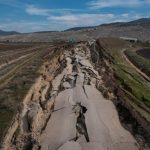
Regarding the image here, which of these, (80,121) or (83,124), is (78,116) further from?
(83,124)

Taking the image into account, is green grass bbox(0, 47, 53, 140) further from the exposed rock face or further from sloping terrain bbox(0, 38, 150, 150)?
the exposed rock face

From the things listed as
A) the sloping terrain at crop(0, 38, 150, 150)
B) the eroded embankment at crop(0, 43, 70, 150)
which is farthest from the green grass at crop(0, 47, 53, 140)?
the eroded embankment at crop(0, 43, 70, 150)

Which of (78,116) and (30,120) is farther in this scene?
(78,116)

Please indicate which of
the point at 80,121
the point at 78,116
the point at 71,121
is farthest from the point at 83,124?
the point at 78,116

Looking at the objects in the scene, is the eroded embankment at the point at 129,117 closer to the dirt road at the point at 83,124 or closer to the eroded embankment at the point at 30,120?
the dirt road at the point at 83,124

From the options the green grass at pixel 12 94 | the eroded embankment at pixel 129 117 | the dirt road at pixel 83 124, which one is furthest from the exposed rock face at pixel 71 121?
the green grass at pixel 12 94

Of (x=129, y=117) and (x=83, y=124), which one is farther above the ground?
(x=83, y=124)

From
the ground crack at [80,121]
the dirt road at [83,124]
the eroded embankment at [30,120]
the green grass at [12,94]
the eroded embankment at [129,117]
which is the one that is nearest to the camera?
the dirt road at [83,124]

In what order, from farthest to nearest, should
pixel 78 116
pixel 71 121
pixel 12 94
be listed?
pixel 12 94 < pixel 78 116 < pixel 71 121
